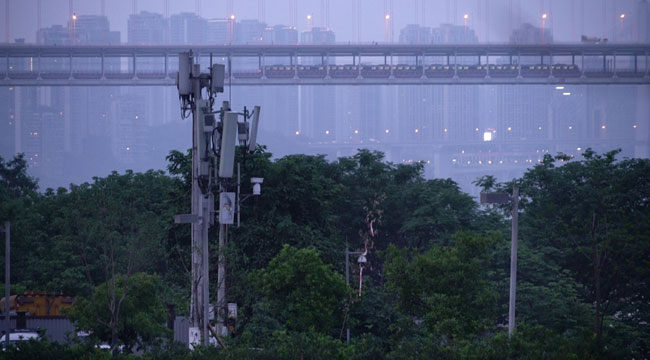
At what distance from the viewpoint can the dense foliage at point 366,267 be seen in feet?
45.1

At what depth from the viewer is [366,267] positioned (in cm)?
3641

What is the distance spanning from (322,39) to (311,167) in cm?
12929

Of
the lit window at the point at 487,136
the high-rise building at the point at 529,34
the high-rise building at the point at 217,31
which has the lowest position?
the lit window at the point at 487,136

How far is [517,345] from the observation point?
37.6 ft

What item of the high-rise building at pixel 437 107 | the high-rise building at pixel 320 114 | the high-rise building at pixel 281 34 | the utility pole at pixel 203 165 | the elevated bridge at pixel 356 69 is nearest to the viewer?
the utility pole at pixel 203 165

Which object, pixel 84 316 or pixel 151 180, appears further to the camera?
pixel 151 180

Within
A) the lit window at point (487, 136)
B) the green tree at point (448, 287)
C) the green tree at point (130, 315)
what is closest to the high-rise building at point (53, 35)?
the lit window at point (487, 136)

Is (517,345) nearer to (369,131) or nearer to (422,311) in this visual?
(422,311)

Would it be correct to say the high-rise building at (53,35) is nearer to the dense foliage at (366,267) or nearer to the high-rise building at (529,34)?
the high-rise building at (529,34)

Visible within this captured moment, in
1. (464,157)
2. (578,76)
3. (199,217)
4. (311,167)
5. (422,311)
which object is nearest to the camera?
(199,217)

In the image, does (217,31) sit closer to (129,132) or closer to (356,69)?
(129,132)

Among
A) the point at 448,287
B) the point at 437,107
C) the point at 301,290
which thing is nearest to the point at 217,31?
the point at 437,107

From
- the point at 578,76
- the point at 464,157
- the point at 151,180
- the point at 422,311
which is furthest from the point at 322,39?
the point at 422,311

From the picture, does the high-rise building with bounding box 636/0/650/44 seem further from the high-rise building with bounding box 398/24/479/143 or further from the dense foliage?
the dense foliage
